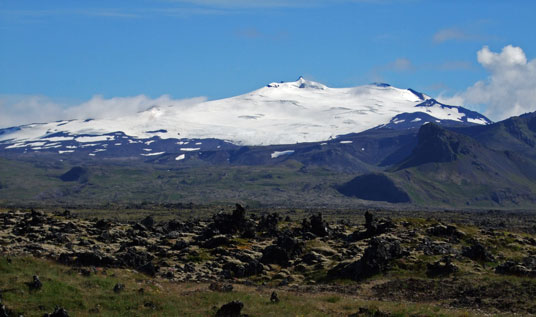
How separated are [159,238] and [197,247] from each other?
11.7 m

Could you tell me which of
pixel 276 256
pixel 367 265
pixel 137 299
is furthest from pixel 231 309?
pixel 276 256

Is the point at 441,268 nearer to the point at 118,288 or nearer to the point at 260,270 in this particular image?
the point at 260,270

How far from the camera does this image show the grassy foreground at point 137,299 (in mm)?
42188

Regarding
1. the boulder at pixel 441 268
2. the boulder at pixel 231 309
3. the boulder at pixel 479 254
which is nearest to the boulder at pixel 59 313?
the boulder at pixel 231 309

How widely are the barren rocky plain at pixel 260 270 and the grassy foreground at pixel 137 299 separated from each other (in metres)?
0.08

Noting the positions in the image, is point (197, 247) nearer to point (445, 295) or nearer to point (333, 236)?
point (333, 236)

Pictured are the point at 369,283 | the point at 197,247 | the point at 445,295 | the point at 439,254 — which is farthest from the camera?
the point at 197,247

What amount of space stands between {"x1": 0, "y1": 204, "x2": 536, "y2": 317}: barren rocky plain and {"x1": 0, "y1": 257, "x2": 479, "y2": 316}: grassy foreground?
0.27 ft

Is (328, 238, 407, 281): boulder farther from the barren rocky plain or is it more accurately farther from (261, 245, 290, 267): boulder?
(261, 245, 290, 267): boulder

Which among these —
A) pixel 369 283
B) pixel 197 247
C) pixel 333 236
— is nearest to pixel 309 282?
pixel 369 283

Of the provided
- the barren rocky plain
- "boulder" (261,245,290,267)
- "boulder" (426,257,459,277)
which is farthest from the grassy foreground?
"boulder" (261,245,290,267)

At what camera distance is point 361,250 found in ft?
244

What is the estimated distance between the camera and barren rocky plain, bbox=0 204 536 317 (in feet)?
144

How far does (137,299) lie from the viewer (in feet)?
147
